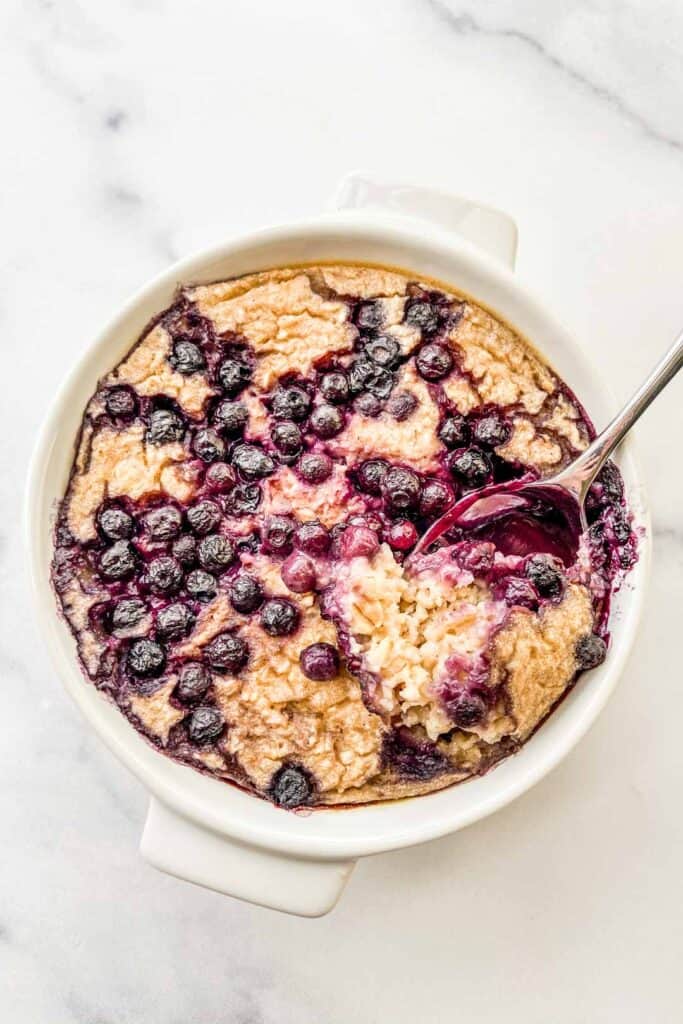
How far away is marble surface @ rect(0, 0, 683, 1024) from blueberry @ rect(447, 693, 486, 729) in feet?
2.33

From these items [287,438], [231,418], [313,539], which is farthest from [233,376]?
[313,539]

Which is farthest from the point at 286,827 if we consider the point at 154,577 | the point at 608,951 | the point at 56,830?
the point at 608,951

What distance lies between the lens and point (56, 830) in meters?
2.96

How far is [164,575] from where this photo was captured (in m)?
2.48

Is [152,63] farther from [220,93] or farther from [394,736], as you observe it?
[394,736]

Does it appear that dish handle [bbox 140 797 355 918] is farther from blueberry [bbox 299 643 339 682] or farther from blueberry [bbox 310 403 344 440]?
blueberry [bbox 310 403 344 440]

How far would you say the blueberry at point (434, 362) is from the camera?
252 centimetres

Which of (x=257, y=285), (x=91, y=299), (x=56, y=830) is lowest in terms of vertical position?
(x=56, y=830)

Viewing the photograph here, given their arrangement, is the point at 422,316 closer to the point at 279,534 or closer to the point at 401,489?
the point at 401,489

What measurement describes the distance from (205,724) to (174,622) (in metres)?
0.26

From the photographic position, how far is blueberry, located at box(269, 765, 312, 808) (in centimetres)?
252

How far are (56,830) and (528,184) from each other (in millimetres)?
2327

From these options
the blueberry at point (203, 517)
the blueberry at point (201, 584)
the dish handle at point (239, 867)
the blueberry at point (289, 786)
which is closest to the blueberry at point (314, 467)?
the blueberry at point (203, 517)

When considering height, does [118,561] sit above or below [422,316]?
below
